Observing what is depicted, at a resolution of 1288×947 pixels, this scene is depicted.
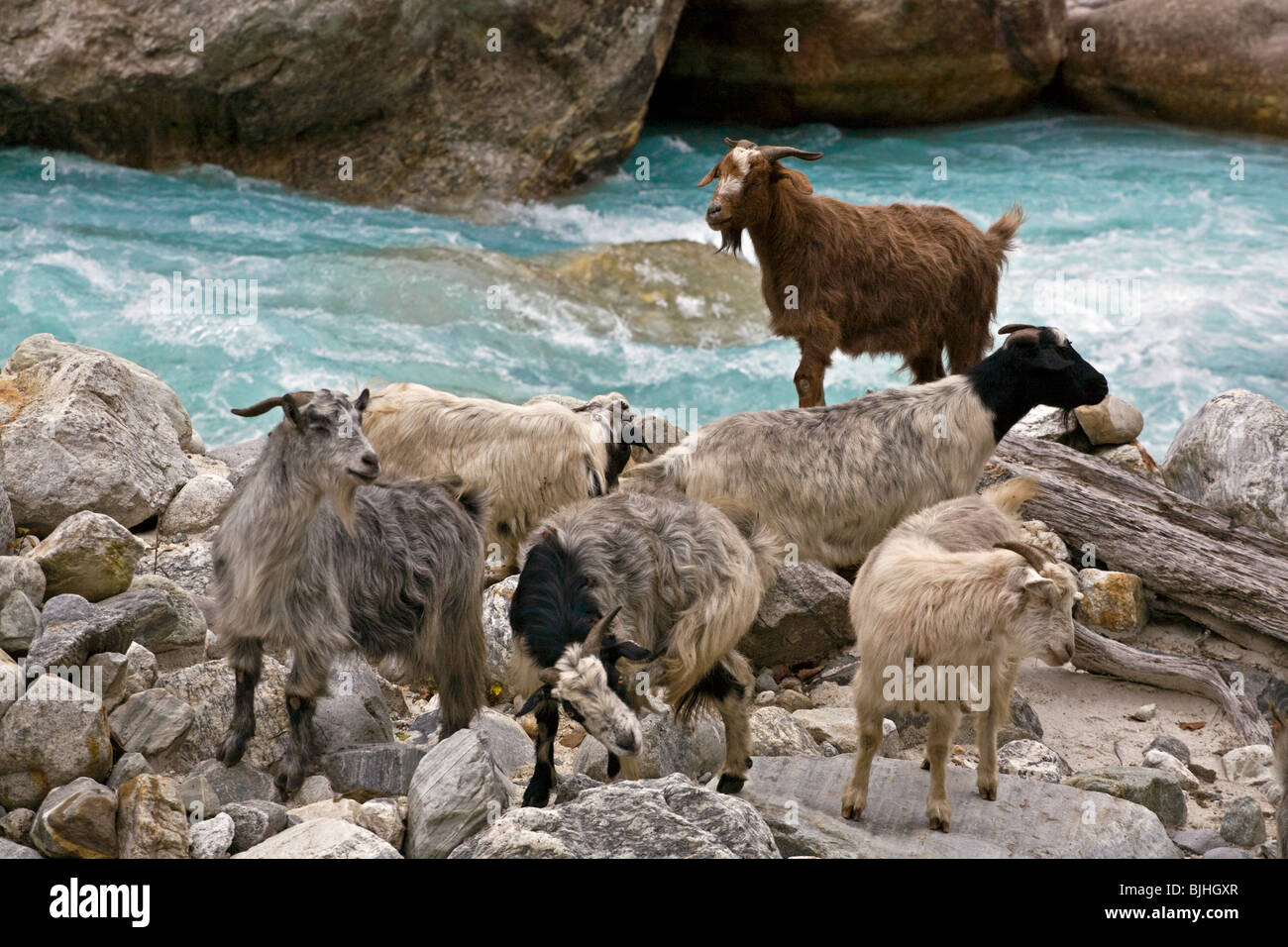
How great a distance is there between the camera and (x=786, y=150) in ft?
24.5

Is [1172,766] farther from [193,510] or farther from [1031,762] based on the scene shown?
[193,510]

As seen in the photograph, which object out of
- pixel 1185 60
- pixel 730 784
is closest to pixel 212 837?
pixel 730 784

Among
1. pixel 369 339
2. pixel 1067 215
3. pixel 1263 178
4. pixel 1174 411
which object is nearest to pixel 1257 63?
pixel 1263 178

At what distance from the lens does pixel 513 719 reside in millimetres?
5473

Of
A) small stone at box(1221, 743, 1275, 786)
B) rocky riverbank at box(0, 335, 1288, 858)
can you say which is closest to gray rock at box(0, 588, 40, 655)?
rocky riverbank at box(0, 335, 1288, 858)

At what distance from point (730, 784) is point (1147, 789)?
156cm

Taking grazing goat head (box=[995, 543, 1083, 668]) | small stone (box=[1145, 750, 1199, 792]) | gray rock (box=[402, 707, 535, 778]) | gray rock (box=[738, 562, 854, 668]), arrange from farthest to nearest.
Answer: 1. gray rock (box=[738, 562, 854, 668])
2. small stone (box=[1145, 750, 1199, 792])
3. gray rock (box=[402, 707, 535, 778])
4. grazing goat head (box=[995, 543, 1083, 668])

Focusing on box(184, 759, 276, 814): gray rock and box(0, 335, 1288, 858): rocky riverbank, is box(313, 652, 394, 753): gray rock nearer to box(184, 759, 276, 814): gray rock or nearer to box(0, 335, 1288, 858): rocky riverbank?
box(0, 335, 1288, 858): rocky riverbank

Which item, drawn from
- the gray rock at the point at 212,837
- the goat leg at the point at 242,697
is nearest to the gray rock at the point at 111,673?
the goat leg at the point at 242,697

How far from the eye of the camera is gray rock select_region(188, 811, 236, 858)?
13.5 ft

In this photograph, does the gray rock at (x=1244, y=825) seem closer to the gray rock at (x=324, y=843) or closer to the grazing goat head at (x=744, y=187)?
the gray rock at (x=324, y=843)

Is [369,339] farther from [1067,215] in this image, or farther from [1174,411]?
[1067,215]

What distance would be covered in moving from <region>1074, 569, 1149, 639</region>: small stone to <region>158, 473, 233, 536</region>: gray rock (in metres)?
4.24

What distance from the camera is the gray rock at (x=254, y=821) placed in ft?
13.9
